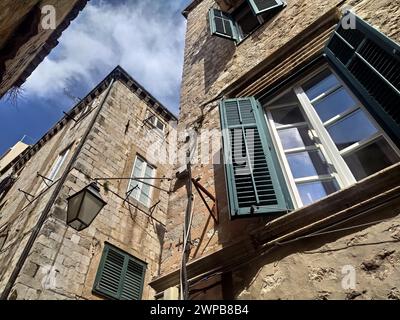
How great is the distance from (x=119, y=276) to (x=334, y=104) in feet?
22.4

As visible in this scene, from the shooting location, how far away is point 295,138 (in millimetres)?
3873

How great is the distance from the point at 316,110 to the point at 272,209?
1.59 meters

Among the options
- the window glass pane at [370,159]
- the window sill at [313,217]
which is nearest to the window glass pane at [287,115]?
the window glass pane at [370,159]

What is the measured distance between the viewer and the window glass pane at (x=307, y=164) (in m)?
3.38

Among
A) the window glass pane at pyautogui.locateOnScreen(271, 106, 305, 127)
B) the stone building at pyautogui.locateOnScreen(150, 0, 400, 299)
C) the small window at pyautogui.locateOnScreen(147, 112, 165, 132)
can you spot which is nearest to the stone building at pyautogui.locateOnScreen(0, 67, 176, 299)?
the small window at pyautogui.locateOnScreen(147, 112, 165, 132)

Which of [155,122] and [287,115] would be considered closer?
[287,115]

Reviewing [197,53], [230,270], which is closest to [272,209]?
[230,270]

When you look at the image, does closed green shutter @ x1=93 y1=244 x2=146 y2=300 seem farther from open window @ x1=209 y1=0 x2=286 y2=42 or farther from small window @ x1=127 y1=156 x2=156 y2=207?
open window @ x1=209 y1=0 x2=286 y2=42

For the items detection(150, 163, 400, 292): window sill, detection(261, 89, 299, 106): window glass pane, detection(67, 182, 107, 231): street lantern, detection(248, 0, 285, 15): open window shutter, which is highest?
detection(248, 0, 285, 15): open window shutter

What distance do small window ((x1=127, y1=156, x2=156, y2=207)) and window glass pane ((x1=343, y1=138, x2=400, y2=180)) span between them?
7581 millimetres

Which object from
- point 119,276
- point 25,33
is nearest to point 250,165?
point 25,33

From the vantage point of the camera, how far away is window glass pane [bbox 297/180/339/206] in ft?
10.4

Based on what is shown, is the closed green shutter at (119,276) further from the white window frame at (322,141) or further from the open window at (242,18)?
the open window at (242,18)

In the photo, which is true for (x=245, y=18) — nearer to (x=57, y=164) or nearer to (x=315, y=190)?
(x=315, y=190)
